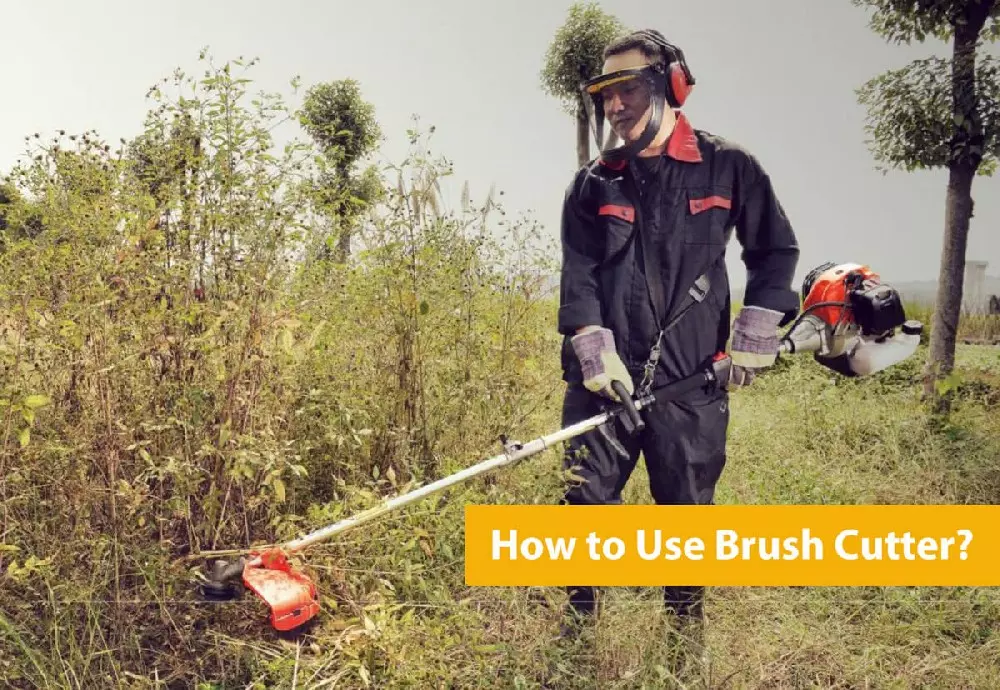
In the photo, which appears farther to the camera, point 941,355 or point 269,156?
point 941,355

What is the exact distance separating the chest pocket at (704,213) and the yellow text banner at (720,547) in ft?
3.12

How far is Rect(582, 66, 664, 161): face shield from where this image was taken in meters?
2.72

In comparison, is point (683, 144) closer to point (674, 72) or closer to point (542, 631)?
point (674, 72)

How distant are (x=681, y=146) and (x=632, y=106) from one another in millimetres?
217

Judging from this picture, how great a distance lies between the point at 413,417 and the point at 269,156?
1.37 metres

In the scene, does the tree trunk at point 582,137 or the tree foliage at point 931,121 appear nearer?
the tree foliage at point 931,121

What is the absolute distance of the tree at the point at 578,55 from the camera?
14.3 metres

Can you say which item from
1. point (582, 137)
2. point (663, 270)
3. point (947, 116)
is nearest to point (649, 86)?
point (663, 270)

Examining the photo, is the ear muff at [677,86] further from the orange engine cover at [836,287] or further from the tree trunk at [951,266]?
the tree trunk at [951,266]

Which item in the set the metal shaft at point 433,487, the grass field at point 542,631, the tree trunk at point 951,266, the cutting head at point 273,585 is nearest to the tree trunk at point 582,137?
the tree trunk at point 951,266

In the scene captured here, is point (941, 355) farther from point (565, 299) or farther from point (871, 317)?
point (565, 299)

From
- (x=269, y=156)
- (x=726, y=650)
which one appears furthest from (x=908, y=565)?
(x=269, y=156)

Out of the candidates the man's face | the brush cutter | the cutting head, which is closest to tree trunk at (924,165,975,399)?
the brush cutter

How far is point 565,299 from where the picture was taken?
2855 millimetres
